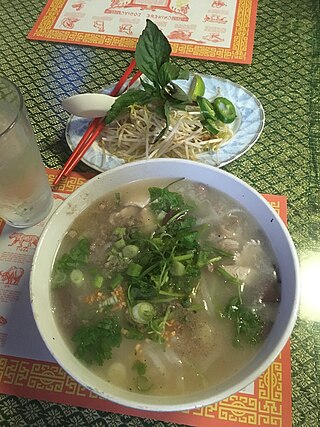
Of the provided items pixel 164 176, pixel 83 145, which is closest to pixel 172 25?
pixel 83 145

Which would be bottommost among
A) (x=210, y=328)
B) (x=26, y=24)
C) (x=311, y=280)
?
(x=311, y=280)

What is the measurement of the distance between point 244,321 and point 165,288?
171mm

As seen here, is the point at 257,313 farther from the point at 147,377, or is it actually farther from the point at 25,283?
the point at 25,283

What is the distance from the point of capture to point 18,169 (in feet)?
3.84

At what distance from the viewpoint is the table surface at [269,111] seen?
103 centimetres

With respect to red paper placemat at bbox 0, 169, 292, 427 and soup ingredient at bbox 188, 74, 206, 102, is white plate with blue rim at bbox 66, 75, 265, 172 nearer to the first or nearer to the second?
soup ingredient at bbox 188, 74, 206, 102

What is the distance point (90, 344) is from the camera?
3.14 ft

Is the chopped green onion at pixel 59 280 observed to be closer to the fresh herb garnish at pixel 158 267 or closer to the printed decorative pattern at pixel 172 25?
the fresh herb garnish at pixel 158 267

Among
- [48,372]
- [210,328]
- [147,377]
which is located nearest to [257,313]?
[210,328]

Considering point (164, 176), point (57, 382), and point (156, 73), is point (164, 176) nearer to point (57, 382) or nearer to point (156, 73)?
point (156, 73)

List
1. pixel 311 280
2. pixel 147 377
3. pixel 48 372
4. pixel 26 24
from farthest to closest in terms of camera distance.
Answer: pixel 26 24, pixel 311 280, pixel 48 372, pixel 147 377

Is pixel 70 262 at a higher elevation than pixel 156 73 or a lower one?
lower

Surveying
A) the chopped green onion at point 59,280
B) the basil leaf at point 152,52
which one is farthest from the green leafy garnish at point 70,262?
the basil leaf at point 152,52

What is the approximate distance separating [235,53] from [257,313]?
3.40 ft
